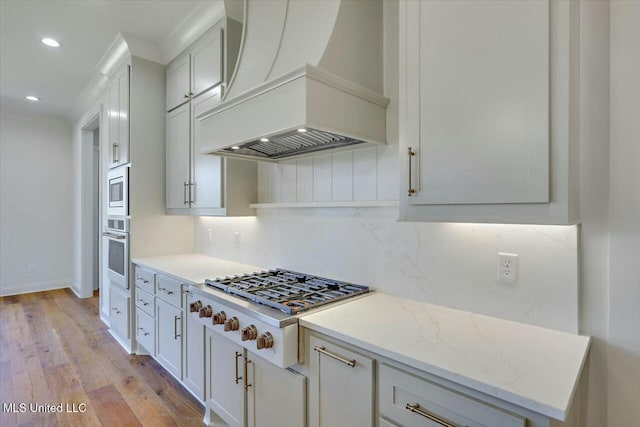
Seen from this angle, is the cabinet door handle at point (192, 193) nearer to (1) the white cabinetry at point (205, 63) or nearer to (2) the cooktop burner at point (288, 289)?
(1) the white cabinetry at point (205, 63)

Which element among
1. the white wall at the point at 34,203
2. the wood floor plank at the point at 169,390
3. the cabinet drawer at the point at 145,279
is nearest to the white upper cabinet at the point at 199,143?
the cabinet drawer at the point at 145,279

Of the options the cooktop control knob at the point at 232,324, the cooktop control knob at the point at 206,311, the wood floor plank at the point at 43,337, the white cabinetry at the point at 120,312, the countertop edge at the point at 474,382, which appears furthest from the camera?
the white cabinetry at the point at 120,312

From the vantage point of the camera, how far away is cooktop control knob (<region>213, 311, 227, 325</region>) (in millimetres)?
1696

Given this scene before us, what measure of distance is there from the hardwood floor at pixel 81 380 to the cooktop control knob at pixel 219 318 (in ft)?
2.79

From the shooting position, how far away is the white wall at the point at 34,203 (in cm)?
488

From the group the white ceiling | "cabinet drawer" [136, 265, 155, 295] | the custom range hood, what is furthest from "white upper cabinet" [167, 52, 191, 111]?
"cabinet drawer" [136, 265, 155, 295]

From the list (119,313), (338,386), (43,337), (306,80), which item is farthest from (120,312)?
(306,80)

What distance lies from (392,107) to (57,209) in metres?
5.81

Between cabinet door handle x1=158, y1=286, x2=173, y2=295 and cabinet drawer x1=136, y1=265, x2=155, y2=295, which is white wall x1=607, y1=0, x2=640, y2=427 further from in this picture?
cabinet drawer x1=136, y1=265, x2=155, y2=295

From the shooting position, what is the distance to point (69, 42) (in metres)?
2.89

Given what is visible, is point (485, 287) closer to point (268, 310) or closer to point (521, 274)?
point (521, 274)

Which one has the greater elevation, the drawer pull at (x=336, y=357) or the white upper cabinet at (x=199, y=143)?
the white upper cabinet at (x=199, y=143)

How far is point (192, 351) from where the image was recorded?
2.18m
